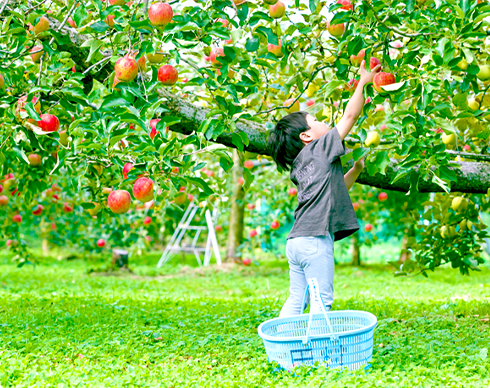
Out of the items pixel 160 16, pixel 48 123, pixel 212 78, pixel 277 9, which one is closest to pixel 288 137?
pixel 212 78

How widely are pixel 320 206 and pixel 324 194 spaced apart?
6 cm

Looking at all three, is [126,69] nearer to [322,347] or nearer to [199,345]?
[322,347]

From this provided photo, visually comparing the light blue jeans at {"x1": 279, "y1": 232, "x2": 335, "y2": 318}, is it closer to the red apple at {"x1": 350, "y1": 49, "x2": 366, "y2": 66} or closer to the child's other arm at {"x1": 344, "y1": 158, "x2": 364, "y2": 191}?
the child's other arm at {"x1": 344, "y1": 158, "x2": 364, "y2": 191}

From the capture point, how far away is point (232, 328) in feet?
11.0

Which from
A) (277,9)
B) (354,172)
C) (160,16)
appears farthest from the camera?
(354,172)

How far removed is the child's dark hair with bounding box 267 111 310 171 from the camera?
2.49 meters

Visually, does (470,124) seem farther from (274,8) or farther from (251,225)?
(251,225)

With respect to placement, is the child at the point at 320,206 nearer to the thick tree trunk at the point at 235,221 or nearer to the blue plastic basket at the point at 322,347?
the blue plastic basket at the point at 322,347

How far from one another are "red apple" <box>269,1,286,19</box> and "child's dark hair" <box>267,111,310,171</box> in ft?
1.58

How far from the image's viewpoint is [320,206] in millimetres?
2291

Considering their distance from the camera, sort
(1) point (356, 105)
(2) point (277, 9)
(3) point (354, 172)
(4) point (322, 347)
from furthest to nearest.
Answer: (3) point (354, 172) → (2) point (277, 9) → (1) point (356, 105) → (4) point (322, 347)

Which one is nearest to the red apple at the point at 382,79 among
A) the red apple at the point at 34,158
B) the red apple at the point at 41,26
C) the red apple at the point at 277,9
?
the red apple at the point at 277,9

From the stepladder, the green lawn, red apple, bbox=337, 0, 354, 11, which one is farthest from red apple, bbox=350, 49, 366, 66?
the stepladder

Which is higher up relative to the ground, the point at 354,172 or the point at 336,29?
the point at 336,29
